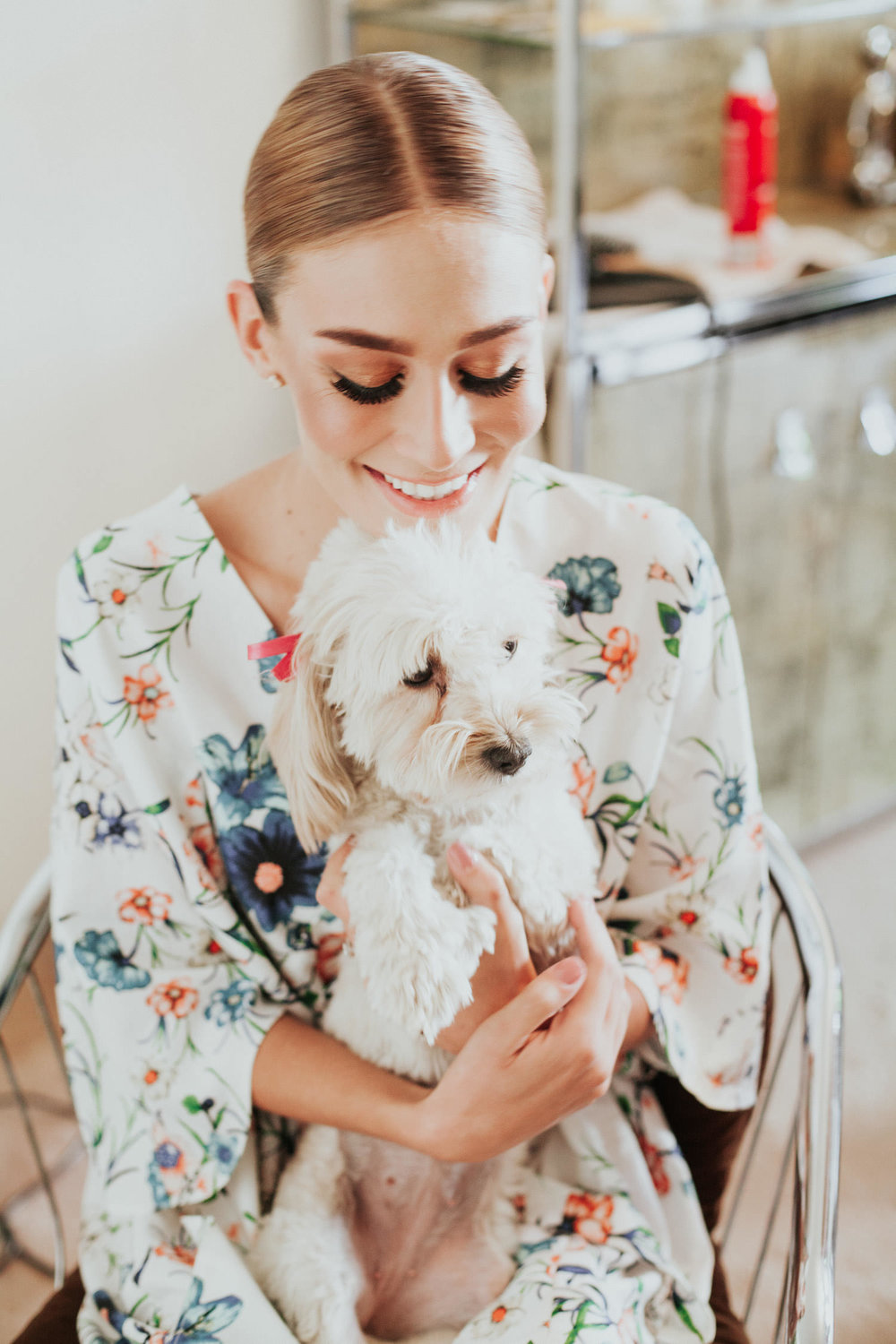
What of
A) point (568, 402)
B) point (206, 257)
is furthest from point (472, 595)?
point (206, 257)

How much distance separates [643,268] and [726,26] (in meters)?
0.36

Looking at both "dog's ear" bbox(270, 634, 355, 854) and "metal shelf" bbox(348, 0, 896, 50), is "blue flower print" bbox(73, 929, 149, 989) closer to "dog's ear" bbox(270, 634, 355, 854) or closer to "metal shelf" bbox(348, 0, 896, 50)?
"dog's ear" bbox(270, 634, 355, 854)

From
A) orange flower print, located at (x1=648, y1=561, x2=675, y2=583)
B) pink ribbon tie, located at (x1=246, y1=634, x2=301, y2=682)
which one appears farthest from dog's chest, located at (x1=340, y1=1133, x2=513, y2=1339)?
orange flower print, located at (x1=648, y1=561, x2=675, y2=583)

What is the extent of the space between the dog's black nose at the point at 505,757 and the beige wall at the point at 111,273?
119cm

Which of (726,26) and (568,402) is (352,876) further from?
(726,26)

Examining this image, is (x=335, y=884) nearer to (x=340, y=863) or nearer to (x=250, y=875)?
(x=340, y=863)

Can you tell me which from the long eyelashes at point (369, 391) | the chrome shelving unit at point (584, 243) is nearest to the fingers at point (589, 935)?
the long eyelashes at point (369, 391)

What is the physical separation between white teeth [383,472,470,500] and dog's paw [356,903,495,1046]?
1.02 feet

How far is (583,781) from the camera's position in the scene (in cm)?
103

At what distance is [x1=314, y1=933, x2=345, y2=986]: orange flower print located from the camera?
1.02 m

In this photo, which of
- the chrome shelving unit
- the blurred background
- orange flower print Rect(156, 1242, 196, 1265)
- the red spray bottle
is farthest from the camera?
the red spray bottle

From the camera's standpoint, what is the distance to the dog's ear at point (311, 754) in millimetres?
786

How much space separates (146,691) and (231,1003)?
29 cm

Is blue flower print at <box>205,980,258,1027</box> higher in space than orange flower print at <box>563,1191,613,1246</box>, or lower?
higher
